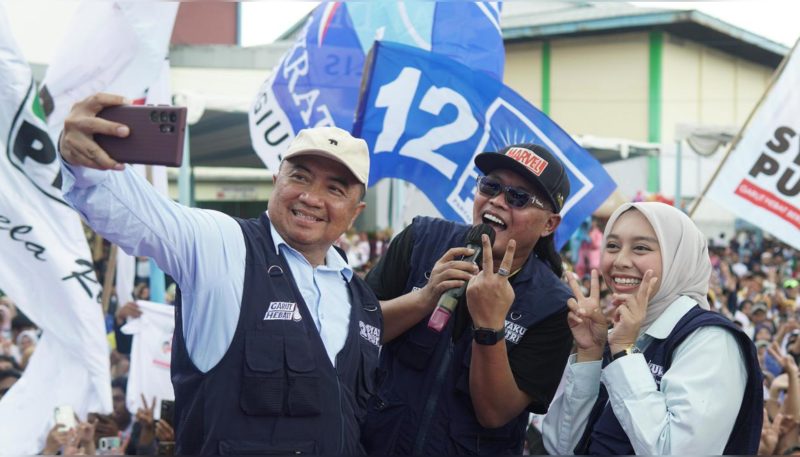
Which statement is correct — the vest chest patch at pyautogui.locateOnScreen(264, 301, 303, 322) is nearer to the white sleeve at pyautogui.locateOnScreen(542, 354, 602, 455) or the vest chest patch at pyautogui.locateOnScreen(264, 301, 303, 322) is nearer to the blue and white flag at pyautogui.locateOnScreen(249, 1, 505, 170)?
the white sleeve at pyautogui.locateOnScreen(542, 354, 602, 455)

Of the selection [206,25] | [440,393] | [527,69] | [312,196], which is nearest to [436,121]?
[440,393]

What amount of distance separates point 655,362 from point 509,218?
28.1 inches

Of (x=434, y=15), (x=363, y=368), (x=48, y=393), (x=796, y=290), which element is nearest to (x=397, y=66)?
(x=434, y=15)

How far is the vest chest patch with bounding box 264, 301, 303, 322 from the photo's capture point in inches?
96.8

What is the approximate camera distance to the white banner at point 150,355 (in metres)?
6.64

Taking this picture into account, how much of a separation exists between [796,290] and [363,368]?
1258 cm

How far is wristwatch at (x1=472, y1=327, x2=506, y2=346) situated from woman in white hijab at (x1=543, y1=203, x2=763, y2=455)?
25cm

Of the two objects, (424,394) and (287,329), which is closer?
(287,329)

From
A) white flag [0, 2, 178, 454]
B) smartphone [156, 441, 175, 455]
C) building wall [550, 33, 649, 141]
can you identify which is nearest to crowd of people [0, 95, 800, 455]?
smartphone [156, 441, 175, 455]

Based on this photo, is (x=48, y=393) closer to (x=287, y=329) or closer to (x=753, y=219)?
(x=287, y=329)

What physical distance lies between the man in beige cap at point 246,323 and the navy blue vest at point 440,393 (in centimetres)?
55

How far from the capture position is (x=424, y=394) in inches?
126

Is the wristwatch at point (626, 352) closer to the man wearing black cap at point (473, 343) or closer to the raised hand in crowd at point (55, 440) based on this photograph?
the man wearing black cap at point (473, 343)

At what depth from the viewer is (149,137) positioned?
2.06 m
